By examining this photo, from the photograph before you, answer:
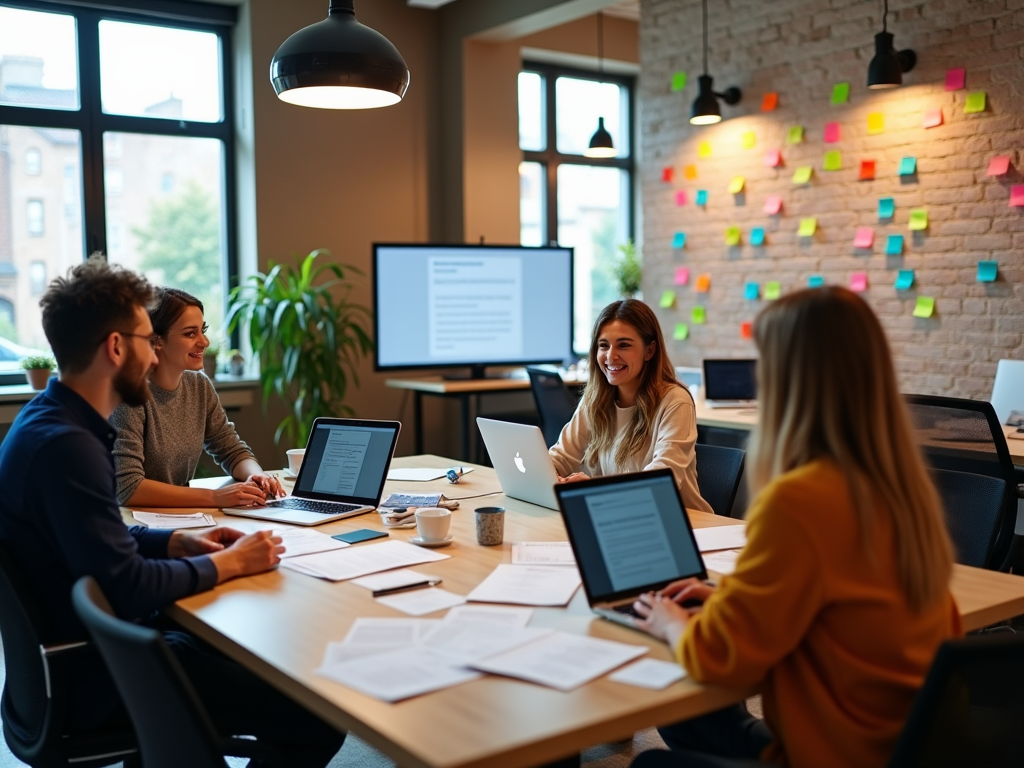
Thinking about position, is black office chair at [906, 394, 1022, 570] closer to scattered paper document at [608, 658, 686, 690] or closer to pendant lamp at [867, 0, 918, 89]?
scattered paper document at [608, 658, 686, 690]

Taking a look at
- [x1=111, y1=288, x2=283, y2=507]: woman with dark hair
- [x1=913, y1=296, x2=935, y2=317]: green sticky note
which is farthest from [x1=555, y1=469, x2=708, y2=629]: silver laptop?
[x1=913, y1=296, x2=935, y2=317]: green sticky note

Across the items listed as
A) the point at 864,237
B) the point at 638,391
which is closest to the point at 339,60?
the point at 638,391

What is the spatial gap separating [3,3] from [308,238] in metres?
1.89

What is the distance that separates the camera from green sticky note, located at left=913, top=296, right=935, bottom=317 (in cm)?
468

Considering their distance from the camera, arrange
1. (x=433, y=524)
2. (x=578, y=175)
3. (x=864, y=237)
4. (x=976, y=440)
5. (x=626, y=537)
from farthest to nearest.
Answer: (x=578, y=175), (x=864, y=237), (x=976, y=440), (x=433, y=524), (x=626, y=537)

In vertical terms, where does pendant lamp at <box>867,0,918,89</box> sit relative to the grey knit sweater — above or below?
above

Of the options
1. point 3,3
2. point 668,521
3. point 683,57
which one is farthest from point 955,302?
point 3,3

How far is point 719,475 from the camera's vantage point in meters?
2.78

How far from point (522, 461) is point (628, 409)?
483 millimetres

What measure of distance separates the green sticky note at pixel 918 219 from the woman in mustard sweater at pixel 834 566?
364 cm

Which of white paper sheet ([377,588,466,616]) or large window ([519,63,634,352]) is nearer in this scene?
white paper sheet ([377,588,466,616])

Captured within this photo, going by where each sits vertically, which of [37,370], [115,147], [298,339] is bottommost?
[37,370]

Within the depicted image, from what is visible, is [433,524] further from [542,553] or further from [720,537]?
[720,537]

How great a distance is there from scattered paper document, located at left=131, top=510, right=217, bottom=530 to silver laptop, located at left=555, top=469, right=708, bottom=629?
1084 mm
